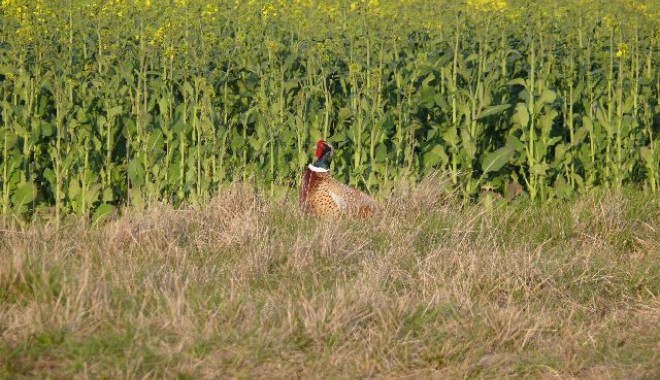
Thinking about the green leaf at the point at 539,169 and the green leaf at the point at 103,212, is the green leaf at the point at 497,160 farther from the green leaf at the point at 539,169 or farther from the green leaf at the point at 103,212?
the green leaf at the point at 103,212

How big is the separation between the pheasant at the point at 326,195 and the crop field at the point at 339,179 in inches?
7.7

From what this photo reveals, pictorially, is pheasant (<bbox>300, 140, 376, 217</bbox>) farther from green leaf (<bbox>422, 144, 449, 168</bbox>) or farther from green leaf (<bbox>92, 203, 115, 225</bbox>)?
green leaf (<bbox>92, 203, 115, 225</bbox>)

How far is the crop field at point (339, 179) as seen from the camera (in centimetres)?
575

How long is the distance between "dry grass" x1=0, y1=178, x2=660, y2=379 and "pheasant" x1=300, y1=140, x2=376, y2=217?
199 mm

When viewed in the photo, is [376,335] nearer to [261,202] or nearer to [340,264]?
[340,264]

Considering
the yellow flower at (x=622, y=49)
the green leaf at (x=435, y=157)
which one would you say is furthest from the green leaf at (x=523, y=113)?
the yellow flower at (x=622, y=49)

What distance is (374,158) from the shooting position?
9.32 meters

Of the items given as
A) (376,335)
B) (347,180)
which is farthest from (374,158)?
(376,335)

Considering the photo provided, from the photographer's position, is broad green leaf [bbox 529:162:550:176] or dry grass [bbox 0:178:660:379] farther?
broad green leaf [bbox 529:162:550:176]

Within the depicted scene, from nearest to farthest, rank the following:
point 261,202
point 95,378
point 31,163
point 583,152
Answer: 1. point 95,378
2. point 261,202
3. point 31,163
4. point 583,152

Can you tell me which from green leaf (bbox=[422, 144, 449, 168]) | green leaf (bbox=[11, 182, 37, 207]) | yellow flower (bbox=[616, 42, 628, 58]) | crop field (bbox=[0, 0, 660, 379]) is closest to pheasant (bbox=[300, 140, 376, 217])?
crop field (bbox=[0, 0, 660, 379])

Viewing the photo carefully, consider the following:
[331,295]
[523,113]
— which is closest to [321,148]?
[523,113]

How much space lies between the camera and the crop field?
5.75m

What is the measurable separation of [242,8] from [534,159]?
4.57 metres
